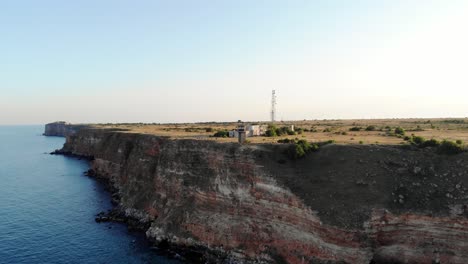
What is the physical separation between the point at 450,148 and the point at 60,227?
172ft

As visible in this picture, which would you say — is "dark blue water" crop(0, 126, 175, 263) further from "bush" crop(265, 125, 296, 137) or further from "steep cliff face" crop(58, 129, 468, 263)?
Answer: "bush" crop(265, 125, 296, 137)

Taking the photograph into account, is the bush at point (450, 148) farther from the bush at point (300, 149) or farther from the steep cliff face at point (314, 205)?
the bush at point (300, 149)

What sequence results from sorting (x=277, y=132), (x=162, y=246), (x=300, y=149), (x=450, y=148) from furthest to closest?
(x=277, y=132)
(x=162, y=246)
(x=300, y=149)
(x=450, y=148)

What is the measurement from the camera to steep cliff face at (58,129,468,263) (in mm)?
31391

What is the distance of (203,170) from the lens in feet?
158

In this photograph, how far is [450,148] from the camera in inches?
1425

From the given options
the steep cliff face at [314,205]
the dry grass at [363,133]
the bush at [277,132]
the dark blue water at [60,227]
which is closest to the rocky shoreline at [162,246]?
the steep cliff face at [314,205]

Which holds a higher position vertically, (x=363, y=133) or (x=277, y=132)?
(x=277, y=132)

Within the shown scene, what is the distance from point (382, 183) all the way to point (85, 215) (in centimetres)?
4616

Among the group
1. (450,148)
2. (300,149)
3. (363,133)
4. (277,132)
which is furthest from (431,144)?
(277,132)

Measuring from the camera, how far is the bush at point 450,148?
35.9 m

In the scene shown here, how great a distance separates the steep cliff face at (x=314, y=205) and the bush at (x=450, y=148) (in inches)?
31.4

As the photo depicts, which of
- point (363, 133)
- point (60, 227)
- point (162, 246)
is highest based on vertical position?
point (363, 133)

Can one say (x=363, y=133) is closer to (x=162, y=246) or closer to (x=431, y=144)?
(x=431, y=144)
